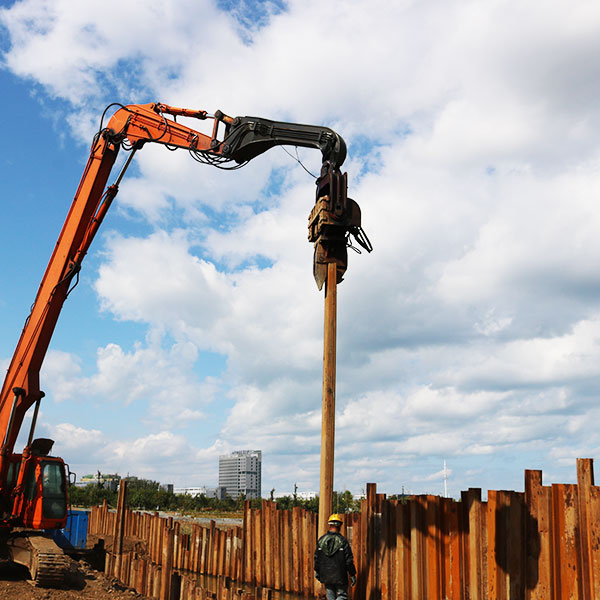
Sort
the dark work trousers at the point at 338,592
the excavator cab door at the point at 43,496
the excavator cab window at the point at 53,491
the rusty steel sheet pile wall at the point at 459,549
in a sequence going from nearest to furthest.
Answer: the rusty steel sheet pile wall at the point at 459,549 < the dark work trousers at the point at 338,592 < the excavator cab door at the point at 43,496 < the excavator cab window at the point at 53,491

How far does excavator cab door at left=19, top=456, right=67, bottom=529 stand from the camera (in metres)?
14.4

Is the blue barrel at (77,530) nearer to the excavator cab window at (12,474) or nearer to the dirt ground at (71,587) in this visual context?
the dirt ground at (71,587)

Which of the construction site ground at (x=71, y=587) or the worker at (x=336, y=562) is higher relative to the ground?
the worker at (x=336, y=562)

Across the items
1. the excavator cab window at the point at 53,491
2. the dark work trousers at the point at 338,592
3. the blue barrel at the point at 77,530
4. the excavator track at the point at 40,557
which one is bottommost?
the blue barrel at the point at 77,530

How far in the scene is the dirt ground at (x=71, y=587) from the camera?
12.4 m

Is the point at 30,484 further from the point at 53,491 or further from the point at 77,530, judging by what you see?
the point at 77,530

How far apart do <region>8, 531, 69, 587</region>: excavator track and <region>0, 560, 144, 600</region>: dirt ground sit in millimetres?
234

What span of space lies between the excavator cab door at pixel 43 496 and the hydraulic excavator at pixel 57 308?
0.07ft

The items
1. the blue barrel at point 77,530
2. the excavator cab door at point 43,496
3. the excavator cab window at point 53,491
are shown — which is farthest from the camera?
the blue barrel at point 77,530

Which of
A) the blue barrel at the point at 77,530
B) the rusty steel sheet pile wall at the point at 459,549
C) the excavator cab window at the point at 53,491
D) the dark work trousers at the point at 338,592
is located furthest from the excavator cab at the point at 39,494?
the blue barrel at the point at 77,530

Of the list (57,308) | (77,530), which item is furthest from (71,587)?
(77,530)

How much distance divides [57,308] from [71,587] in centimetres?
607

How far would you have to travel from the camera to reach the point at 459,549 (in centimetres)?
938

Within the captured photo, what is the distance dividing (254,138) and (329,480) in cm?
777
